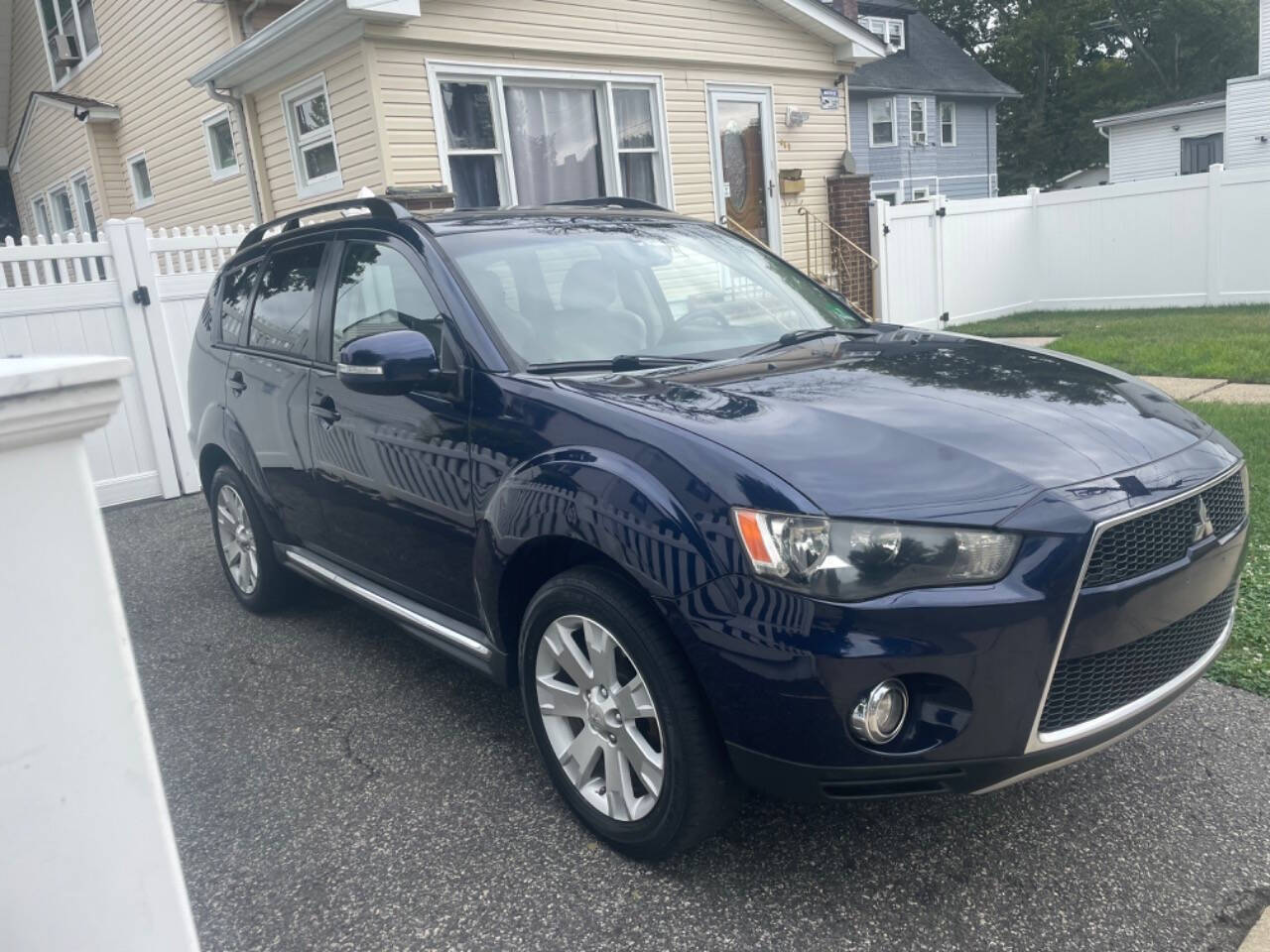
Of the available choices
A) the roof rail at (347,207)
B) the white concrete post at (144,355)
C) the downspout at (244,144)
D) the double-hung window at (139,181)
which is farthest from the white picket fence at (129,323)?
the double-hung window at (139,181)

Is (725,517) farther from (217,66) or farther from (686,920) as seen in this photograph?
(217,66)

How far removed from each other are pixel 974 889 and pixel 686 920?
2.42ft

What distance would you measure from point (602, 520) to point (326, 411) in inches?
69.0

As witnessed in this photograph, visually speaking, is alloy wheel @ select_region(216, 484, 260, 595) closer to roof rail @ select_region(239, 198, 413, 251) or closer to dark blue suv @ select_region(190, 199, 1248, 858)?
dark blue suv @ select_region(190, 199, 1248, 858)

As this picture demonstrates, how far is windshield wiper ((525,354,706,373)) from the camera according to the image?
3.18 metres

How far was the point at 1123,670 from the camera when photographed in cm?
247

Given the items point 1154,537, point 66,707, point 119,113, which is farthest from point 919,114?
point 66,707

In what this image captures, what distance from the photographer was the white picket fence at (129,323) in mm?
7375

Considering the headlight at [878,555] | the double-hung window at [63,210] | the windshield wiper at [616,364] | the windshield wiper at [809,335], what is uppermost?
the double-hung window at [63,210]

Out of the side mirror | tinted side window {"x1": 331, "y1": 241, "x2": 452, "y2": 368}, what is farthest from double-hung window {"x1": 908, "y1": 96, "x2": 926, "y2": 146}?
the side mirror

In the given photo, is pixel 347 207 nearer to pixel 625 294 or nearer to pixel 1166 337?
pixel 625 294

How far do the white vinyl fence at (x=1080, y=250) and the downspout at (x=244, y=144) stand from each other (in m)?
7.76

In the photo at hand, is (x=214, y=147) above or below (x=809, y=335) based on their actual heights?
above

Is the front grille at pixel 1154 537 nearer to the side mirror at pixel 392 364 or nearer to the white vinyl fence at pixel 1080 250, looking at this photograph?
the side mirror at pixel 392 364
